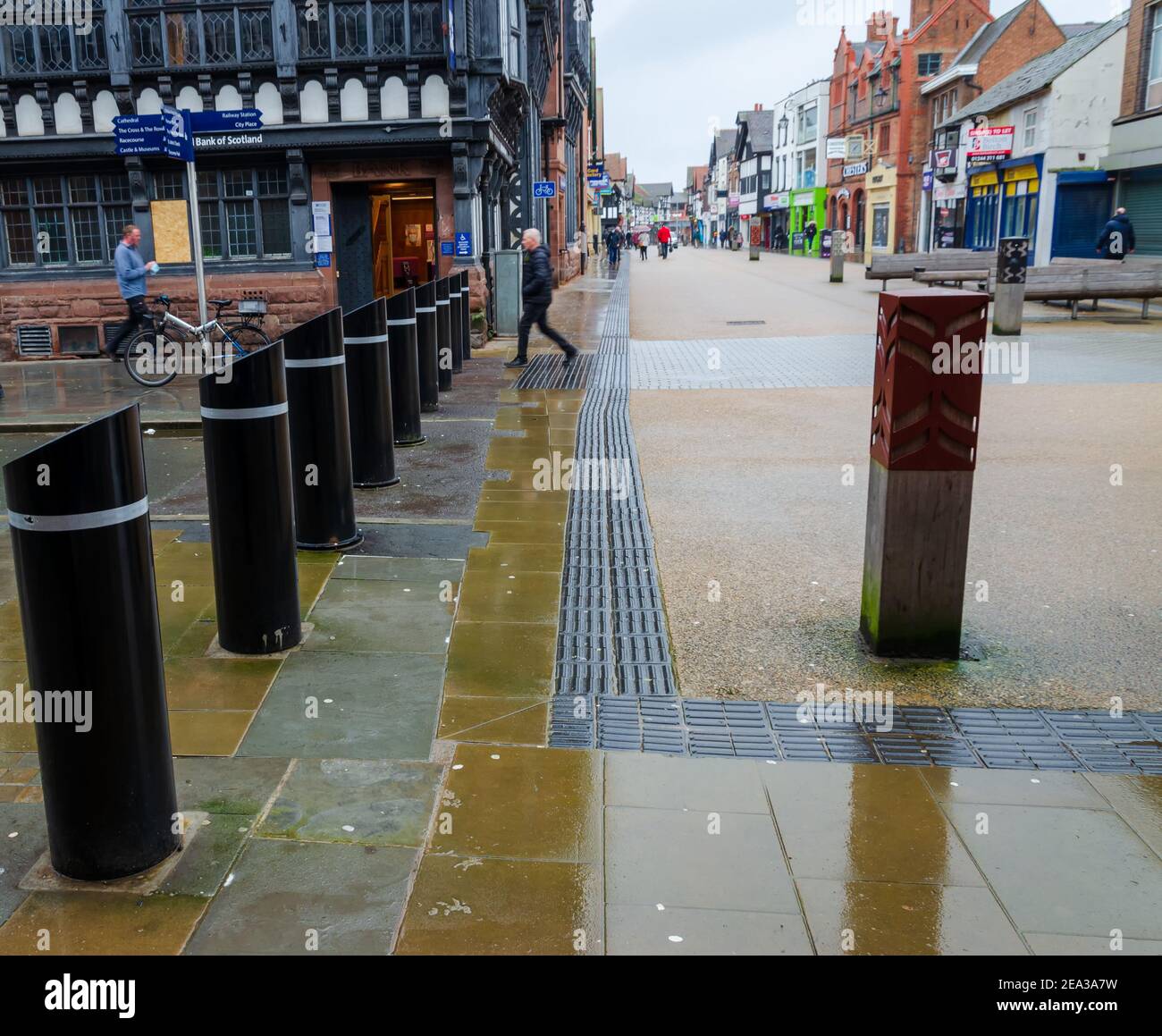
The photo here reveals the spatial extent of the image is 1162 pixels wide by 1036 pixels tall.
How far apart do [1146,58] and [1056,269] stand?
11667 mm

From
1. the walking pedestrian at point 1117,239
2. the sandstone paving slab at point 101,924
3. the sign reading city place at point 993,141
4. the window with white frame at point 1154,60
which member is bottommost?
the sandstone paving slab at point 101,924

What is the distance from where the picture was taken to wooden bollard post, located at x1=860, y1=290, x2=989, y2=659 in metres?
4.39

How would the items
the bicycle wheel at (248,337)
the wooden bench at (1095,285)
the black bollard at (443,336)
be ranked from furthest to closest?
the wooden bench at (1095,285), the bicycle wheel at (248,337), the black bollard at (443,336)

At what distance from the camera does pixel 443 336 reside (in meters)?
13.1

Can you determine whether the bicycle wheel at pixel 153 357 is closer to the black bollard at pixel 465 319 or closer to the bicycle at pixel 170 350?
the bicycle at pixel 170 350

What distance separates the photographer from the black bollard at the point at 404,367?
9320mm

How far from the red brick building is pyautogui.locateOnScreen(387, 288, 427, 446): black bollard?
44.5 meters

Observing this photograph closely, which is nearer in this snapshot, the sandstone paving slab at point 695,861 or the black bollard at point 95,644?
the black bollard at point 95,644

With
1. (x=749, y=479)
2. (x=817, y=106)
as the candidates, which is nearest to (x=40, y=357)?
(x=749, y=479)

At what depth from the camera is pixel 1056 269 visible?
66.6 ft

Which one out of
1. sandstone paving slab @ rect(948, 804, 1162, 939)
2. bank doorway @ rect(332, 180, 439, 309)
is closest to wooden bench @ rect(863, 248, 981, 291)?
bank doorway @ rect(332, 180, 439, 309)

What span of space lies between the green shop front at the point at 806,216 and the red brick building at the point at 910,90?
3713 mm

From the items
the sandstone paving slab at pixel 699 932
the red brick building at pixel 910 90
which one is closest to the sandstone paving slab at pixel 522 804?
the sandstone paving slab at pixel 699 932

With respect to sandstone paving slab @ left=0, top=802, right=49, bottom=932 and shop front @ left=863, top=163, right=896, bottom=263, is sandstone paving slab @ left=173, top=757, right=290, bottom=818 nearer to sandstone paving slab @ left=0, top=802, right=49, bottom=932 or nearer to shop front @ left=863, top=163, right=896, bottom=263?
sandstone paving slab @ left=0, top=802, right=49, bottom=932
